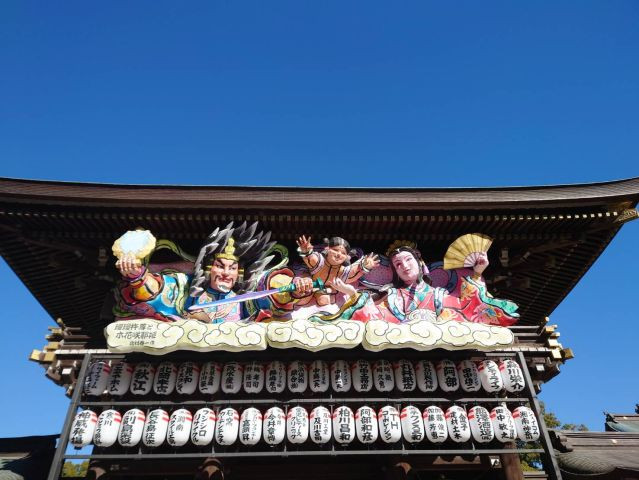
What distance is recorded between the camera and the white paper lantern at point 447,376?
864 centimetres

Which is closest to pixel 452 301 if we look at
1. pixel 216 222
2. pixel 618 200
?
pixel 618 200

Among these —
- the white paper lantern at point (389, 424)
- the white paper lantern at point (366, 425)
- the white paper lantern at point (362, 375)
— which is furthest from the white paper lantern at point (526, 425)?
the white paper lantern at point (362, 375)

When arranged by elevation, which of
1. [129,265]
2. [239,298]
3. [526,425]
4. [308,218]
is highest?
[308,218]

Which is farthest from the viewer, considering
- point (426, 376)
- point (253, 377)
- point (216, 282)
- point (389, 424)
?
point (216, 282)

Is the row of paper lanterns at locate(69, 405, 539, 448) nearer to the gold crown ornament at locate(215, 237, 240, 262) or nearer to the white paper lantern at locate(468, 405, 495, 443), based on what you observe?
the white paper lantern at locate(468, 405, 495, 443)

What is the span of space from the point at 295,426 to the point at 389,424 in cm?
162

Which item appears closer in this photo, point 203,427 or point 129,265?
point 203,427

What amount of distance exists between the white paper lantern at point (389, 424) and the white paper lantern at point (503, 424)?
1.70 metres

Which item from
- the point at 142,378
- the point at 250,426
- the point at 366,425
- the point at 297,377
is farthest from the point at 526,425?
the point at 142,378

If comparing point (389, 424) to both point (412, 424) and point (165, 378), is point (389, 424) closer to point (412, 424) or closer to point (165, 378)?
point (412, 424)

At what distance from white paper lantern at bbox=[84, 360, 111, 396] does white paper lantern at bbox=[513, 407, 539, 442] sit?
752cm

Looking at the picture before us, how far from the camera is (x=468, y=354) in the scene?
902 centimetres

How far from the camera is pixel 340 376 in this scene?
28.4ft

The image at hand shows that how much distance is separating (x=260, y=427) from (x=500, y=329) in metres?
4.68
